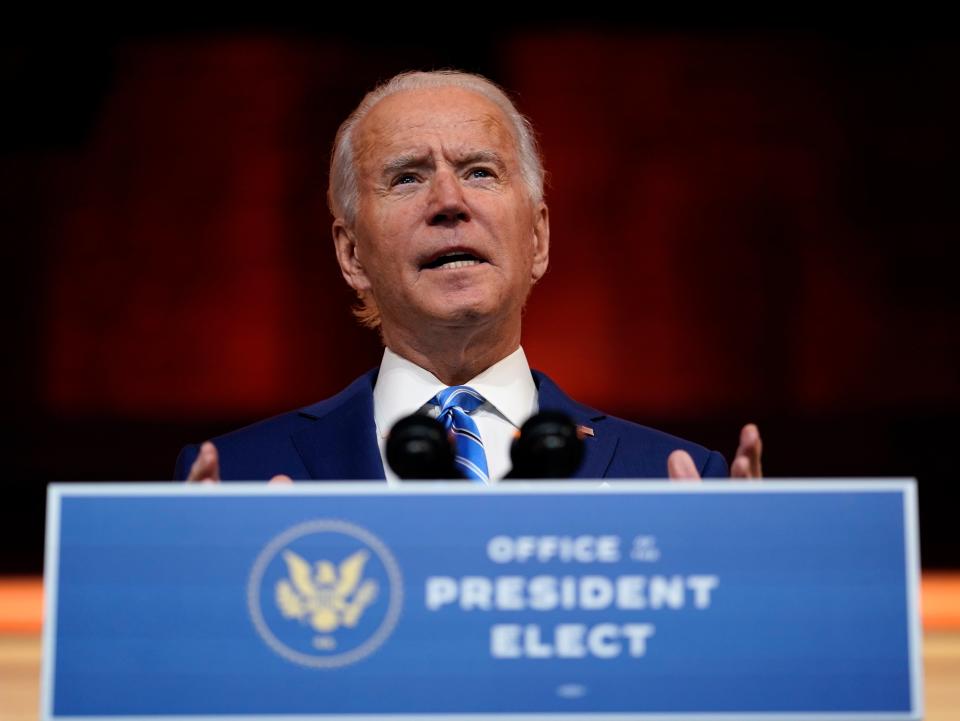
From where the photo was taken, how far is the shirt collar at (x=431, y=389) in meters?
1.42

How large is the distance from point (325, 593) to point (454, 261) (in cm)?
70

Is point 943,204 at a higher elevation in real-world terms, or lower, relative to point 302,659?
higher

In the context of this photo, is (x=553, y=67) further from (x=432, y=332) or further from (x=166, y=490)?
(x=166, y=490)

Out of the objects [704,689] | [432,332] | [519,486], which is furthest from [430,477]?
[432,332]

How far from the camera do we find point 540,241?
159 cm

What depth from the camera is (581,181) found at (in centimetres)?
391

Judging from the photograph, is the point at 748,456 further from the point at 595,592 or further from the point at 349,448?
the point at 349,448

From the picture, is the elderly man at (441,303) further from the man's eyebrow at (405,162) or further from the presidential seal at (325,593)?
the presidential seal at (325,593)

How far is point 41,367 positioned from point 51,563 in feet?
11.1

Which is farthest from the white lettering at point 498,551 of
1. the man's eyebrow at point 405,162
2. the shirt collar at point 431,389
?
the man's eyebrow at point 405,162

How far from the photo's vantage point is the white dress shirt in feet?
4.56

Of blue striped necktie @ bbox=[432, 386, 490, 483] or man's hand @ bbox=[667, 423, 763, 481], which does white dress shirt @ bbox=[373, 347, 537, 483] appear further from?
man's hand @ bbox=[667, 423, 763, 481]

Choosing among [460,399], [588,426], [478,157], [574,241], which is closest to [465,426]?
[460,399]

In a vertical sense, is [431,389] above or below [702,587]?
above
